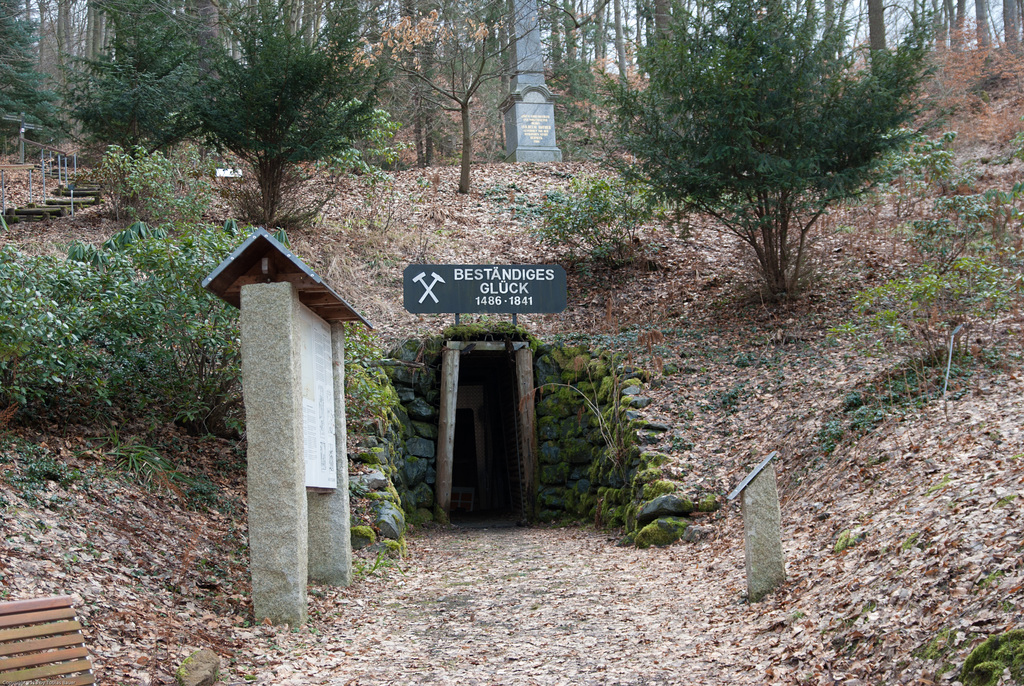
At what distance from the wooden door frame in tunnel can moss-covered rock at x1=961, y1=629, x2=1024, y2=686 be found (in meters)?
8.62

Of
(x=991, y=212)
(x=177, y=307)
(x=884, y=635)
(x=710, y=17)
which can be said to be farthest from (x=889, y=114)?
(x=177, y=307)

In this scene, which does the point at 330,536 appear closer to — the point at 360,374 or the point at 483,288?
the point at 360,374

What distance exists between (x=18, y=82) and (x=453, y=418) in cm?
1628

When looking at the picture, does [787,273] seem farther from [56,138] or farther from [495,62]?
[56,138]

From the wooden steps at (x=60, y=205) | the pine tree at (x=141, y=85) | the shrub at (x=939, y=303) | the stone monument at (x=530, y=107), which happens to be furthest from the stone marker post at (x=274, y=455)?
the stone monument at (x=530, y=107)

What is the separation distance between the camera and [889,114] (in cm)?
1047

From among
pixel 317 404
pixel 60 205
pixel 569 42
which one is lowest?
pixel 317 404

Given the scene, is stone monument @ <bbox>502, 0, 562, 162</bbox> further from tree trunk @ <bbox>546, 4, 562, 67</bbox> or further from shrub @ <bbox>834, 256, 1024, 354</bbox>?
shrub @ <bbox>834, 256, 1024, 354</bbox>

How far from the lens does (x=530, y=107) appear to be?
67.3 feet

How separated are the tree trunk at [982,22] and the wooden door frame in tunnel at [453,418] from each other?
16.9 meters

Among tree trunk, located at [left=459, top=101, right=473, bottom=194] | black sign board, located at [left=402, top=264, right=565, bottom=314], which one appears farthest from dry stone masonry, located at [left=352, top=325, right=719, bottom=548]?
tree trunk, located at [left=459, top=101, right=473, bottom=194]

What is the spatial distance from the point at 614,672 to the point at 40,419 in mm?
5201

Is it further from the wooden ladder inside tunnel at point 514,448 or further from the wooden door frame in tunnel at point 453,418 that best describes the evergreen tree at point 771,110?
the wooden ladder inside tunnel at point 514,448

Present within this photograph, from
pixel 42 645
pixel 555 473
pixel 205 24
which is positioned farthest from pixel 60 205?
pixel 42 645
